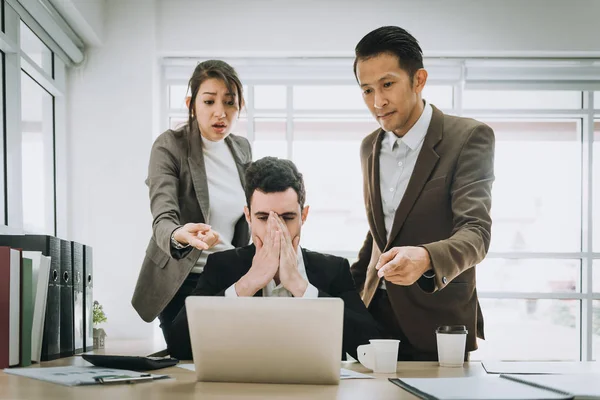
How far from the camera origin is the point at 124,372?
5.25 ft

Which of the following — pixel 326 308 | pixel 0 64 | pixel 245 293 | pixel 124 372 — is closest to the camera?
pixel 326 308

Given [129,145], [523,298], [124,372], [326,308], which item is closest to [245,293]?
[124,372]

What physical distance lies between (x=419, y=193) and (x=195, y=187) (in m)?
0.81

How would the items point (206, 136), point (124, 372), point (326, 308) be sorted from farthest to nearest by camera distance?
point (206, 136) < point (124, 372) < point (326, 308)

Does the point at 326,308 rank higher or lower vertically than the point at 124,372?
higher

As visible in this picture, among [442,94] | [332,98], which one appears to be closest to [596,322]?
[442,94]

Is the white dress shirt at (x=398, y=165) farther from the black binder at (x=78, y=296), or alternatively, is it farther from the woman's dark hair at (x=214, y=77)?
the black binder at (x=78, y=296)

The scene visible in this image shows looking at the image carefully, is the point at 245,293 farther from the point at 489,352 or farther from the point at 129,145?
the point at 489,352

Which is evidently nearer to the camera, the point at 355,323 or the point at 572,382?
the point at 572,382

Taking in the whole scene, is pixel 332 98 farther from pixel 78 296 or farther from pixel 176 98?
pixel 78 296

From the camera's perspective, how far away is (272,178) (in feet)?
7.82

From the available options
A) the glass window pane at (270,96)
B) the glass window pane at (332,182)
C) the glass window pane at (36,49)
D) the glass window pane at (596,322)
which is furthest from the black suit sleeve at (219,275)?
the glass window pane at (596,322)

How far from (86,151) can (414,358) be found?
3.98 meters

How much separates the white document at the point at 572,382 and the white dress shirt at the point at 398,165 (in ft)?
2.60
